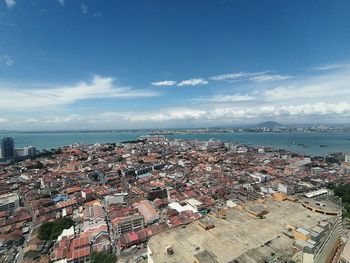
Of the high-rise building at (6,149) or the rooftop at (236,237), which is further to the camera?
the high-rise building at (6,149)

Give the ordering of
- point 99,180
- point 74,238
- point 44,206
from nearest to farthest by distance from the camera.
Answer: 1. point 74,238
2. point 44,206
3. point 99,180

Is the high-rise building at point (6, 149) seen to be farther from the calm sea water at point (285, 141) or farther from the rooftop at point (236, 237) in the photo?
the rooftop at point (236, 237)

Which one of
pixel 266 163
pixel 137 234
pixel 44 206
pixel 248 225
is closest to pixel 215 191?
pixel 137 234

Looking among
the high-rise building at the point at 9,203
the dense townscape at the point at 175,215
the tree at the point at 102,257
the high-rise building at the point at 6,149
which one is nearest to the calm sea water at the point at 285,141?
the high-rise building at the point at 6,149

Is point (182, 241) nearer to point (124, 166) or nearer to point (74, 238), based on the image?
point (74, 238)

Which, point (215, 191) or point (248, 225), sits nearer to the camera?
point (248, 225)

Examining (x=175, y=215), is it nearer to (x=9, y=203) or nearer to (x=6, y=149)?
(x=9, y=203)

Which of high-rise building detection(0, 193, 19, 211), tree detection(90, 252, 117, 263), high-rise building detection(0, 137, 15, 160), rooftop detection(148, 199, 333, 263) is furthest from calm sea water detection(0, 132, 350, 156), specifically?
high-rise building detection(0, 193, 19, 211)
